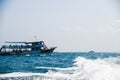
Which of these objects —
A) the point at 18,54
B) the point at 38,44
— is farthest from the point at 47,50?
the point at 18,54

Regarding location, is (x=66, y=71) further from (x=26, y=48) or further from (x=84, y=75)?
(x=26, y=48)

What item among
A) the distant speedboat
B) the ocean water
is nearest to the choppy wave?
the ocean water

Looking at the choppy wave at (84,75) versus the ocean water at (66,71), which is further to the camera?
the ocean water at (66,71)

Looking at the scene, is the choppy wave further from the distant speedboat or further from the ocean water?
the distant speedboat

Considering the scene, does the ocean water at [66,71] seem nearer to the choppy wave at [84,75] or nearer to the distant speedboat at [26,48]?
the choppy wave at [84,75]

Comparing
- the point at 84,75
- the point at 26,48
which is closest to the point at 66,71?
the point at 84,75

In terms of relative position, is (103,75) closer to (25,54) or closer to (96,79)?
(96,79)

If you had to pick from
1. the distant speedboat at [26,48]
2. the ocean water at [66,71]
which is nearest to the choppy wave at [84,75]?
the ocean water at [66,71]

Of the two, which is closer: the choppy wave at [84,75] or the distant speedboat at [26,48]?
the choppy wave at [84,75]

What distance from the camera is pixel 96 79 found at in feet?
45.6

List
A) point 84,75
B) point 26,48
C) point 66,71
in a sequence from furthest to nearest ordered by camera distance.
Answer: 1. point 26,48
2. point 66,71
3. point 84,75

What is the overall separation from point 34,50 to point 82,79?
55867mm

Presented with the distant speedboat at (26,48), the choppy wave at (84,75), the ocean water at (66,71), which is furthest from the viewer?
the distant speedboat at (26,48)

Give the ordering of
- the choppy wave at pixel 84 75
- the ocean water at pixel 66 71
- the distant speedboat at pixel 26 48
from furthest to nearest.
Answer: the distant speedboat at pixel 26 48, the ocean water at pixel 66 71, the choppy wave at pixel 84 75
